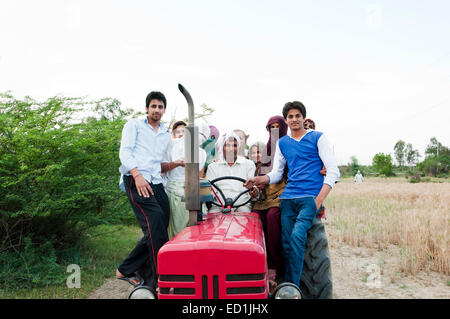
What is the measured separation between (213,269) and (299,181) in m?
1.37

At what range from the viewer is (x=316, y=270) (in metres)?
3.06

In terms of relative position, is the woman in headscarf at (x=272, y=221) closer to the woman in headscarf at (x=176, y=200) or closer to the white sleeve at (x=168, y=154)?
the woman in headscarf at (x=176, y=200)

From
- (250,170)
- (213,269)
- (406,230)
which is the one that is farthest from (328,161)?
(406,230)

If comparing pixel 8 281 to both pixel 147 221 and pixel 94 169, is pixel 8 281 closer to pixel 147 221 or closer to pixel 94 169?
pixel 94 169

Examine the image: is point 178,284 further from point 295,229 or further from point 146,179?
point 146,179

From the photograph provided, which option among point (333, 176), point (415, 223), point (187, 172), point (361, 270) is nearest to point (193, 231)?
point (187, 172)

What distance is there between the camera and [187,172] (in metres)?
2.56

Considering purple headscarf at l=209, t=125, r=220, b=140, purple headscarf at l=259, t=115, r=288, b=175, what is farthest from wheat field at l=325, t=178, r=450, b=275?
purple headscarf at l=209, t=125, r=220, b=140

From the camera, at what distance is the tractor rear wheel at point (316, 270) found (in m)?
3.03

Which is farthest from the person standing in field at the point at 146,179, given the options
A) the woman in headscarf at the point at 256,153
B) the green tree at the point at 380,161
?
the green tree at the point at 380,161

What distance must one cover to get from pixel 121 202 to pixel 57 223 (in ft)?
3.41

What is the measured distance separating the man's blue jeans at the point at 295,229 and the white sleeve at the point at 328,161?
257 millimetres

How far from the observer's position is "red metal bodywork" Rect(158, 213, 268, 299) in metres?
2.12

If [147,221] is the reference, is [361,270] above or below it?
below
